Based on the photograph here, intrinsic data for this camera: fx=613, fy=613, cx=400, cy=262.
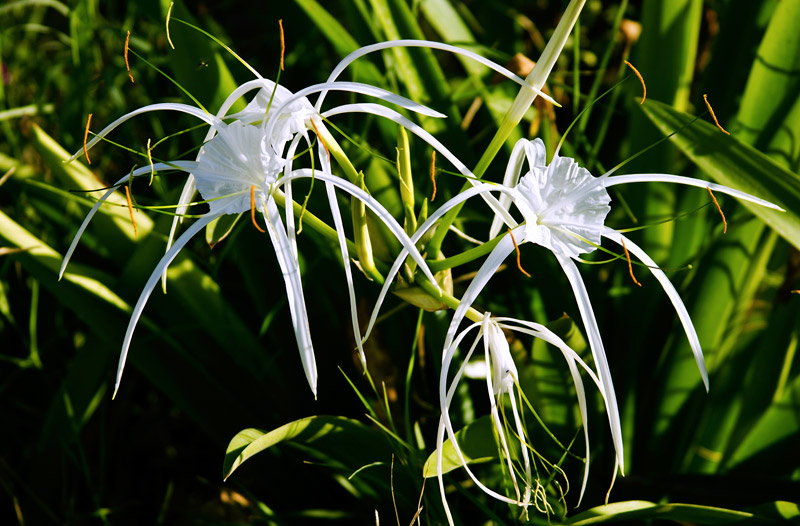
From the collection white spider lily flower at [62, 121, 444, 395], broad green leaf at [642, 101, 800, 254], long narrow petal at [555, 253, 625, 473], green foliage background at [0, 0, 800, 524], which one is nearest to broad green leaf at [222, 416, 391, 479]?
green foliage background at [0, 0, 800, 524]

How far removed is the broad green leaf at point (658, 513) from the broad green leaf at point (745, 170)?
0.25m

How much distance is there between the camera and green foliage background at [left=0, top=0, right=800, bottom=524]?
25.9 inches

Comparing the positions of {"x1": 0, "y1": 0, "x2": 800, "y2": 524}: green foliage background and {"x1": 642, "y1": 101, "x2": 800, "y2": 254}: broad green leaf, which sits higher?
{"x1": 642, "y1": 101, "x2": 800, "y2": 254}: broad green leaf

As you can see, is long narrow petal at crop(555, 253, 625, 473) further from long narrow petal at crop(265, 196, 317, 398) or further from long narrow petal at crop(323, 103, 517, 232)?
long narrow petal at crop(265, 196, 317, 398)

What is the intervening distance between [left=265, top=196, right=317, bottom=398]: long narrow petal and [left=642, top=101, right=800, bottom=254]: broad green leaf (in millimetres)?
409

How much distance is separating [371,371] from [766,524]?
0.41 m

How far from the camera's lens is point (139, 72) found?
113 centimetres

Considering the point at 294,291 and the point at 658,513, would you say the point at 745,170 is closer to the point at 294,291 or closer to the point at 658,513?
the point at 658,513

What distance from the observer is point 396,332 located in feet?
2.56

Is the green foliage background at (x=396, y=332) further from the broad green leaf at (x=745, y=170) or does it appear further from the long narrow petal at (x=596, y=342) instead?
the long narrow petal at (x=596, y=342)

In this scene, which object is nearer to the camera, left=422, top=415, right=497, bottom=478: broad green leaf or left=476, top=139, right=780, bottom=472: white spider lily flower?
left=476, top=139, right=780, bottom=472: white spider lily flower

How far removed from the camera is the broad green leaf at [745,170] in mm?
563

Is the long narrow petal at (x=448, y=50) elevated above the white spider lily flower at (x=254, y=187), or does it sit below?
above

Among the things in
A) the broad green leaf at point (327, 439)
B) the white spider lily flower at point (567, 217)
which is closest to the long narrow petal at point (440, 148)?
the white spider lily flower at point (567, 217)
